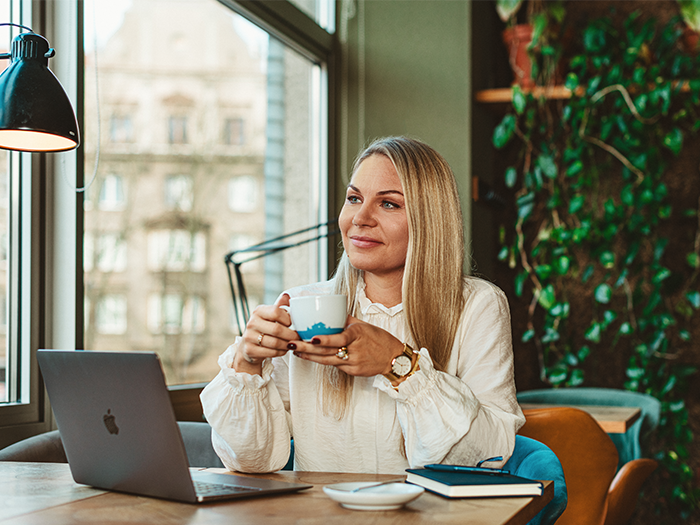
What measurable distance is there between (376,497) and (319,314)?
316mm

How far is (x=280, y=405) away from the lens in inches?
55.4

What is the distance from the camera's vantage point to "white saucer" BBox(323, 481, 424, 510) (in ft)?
2.86

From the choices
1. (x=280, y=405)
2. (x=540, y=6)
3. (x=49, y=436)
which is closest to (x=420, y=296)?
(x=280, y=405)

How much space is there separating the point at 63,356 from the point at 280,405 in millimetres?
505

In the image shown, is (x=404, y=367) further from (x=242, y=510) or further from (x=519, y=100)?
(x=519, y=100)

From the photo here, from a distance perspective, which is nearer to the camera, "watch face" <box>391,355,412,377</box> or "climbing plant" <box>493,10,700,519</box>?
"watch face" <box>391,355,412,377</box>

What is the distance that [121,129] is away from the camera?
7.42 m

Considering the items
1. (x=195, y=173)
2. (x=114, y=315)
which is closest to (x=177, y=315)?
(x=114, y=315)

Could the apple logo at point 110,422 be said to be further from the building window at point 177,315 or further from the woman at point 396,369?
the building window at point 177,315

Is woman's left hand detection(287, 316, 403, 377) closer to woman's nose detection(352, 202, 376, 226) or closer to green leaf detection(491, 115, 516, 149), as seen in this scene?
woman's nose detection(352, 202, 376, 226)

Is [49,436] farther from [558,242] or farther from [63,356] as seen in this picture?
[558,242]

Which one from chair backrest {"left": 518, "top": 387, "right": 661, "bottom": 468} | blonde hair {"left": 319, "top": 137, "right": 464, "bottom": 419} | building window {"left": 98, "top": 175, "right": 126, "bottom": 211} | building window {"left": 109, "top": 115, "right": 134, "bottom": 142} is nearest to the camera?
blonde hair {"left": 319, "top": 137, "right": 464, "bottom": 419}

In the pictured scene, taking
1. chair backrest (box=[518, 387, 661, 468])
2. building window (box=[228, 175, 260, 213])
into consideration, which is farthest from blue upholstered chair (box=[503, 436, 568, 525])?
building window (box=[228, 175, 260, 213])

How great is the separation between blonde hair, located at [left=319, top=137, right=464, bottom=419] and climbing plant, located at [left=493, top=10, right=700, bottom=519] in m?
1.79
